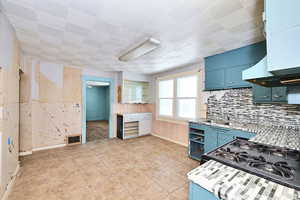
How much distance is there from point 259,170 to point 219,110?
2.43 m

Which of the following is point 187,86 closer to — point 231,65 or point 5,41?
point 231,65

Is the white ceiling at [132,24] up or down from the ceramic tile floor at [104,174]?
up

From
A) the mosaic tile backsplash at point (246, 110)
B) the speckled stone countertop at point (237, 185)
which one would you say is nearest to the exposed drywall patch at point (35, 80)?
the speckled stone countertop at point (237, 185)

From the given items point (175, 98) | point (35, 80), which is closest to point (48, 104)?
point (35, 80)

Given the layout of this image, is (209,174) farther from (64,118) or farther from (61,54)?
(64,118)

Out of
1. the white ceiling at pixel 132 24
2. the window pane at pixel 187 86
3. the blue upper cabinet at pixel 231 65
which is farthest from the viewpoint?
the window pane at pixel 187 86

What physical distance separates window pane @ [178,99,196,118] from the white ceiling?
1.53 metres

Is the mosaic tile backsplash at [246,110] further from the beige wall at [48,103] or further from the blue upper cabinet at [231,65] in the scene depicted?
the beige wall at [48,103]

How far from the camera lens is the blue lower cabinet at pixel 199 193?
0.69 meters

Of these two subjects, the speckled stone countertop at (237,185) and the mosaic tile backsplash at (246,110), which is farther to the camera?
the mosaic tile backsplash at (246,110)

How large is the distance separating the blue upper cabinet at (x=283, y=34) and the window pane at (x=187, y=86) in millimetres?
2978

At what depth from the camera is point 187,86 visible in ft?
12.8

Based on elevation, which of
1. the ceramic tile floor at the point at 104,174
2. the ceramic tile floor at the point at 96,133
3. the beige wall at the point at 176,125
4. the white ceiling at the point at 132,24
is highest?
the white ceiling at the point at 132,24

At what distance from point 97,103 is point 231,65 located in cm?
804
